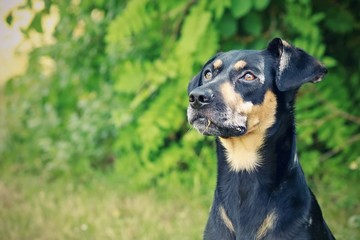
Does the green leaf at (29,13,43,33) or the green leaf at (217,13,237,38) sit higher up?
the green leaf at (29,13,43,33)

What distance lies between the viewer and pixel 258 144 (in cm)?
371

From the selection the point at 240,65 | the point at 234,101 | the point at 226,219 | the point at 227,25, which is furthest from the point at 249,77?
the point at 227,25

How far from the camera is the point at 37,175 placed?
23.9 feet

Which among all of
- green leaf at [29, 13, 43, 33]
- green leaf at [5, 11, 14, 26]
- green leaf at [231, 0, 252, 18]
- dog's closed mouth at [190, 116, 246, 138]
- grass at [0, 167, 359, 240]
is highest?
green leaf at [5, 11, 14, 26]

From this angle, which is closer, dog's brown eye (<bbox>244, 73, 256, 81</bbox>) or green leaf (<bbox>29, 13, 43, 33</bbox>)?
dog's brown eye (<bbox>244, 73, 256, 81</bbox>)

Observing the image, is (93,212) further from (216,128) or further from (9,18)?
(216,128)

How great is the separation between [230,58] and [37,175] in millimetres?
4164

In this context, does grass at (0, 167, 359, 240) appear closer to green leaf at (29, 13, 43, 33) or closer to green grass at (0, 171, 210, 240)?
Answer: green grass at (0, 171, 210, 240)

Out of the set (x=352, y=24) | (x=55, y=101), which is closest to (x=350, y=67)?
(x=352, y=24)

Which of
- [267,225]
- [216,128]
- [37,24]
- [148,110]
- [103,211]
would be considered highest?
[37,24]

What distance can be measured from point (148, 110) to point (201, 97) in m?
2.60

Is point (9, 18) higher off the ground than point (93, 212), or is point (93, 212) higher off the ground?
point (9, 18)

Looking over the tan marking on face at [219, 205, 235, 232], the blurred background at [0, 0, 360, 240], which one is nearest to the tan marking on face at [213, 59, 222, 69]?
the tan marking on face at [219, 205, 235, 232]

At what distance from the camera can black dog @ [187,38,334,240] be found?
3.49 meters
